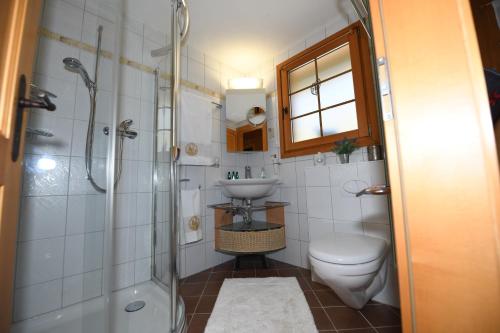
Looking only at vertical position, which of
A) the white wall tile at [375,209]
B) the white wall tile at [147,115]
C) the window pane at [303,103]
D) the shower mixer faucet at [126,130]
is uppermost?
the window pane at [303,103]

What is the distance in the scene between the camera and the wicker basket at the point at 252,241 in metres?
1.76

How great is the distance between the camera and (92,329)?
38.0 inches

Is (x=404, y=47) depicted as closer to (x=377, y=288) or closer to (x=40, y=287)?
(x=377, y=288)

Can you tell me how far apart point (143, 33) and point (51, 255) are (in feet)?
5.84

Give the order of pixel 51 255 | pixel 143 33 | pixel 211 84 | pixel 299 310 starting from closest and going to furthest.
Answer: pixel 51 255 → pixel 299 310 → pixel 143 33 → pixel 211 84

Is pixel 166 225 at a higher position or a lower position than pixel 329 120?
lower

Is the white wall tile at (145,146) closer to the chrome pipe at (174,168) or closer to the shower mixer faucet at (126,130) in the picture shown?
the shower mixer faucet at (126,130)

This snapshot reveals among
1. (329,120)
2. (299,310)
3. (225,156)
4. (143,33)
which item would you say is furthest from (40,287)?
(329,120)

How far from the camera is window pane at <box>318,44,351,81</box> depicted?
1.84 m

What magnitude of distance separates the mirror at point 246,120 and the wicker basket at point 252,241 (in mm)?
942

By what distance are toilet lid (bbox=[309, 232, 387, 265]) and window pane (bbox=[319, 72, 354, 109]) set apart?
125 cm

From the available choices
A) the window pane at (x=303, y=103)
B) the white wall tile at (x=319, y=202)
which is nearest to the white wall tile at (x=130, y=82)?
the window pane at (x=303, y=103)

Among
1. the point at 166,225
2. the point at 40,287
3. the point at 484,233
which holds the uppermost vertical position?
the point at 484,233

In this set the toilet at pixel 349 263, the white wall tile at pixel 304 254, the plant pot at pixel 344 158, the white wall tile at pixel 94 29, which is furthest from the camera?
the white wall tile at pixel 304 254
